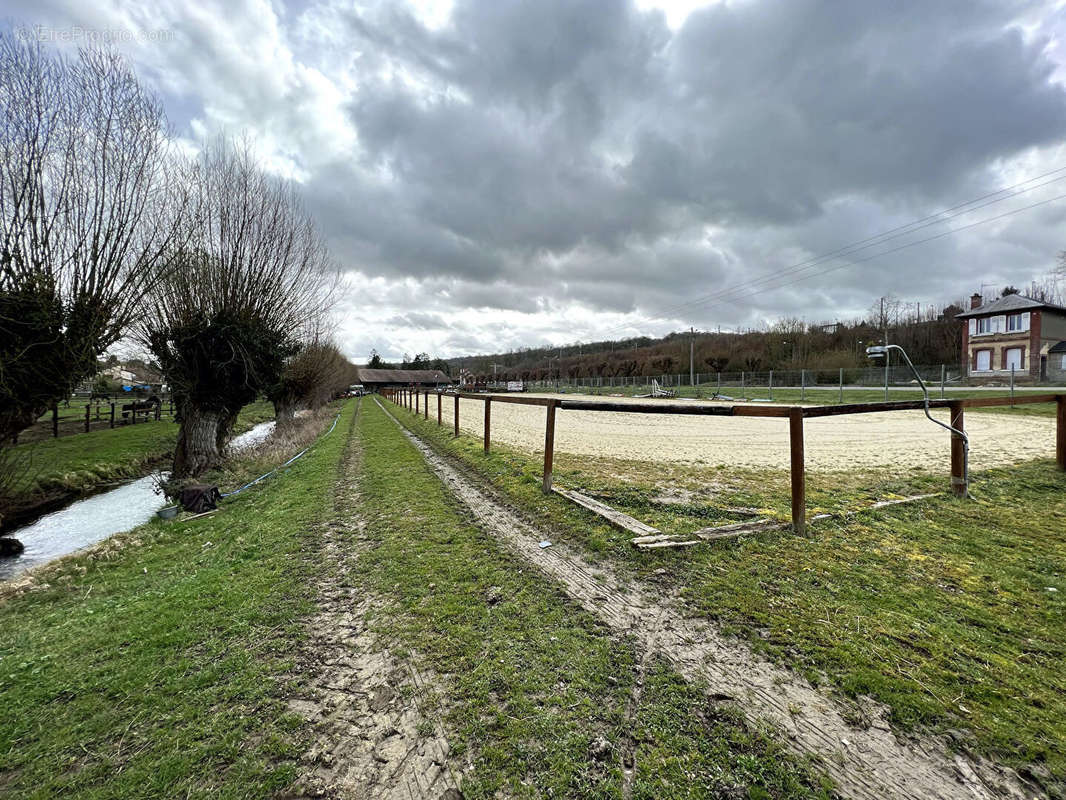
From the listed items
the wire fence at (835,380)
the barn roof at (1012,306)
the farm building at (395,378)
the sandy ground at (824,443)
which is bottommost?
the sandy ground at (824,443)

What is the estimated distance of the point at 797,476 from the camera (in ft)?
13.7

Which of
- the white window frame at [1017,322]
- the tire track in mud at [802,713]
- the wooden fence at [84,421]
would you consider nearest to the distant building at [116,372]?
the wooden fence at [84,421]

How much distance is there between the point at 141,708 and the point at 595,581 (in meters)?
2.80

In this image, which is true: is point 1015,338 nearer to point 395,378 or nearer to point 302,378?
point 302,378

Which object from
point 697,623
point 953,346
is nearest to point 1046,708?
point 697,623

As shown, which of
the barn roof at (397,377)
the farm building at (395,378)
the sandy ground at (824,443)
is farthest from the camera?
the barn roof at (397,377)

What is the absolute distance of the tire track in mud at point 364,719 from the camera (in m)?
1.74

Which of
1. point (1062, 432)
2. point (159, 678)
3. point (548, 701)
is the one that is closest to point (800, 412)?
point (548, 701)

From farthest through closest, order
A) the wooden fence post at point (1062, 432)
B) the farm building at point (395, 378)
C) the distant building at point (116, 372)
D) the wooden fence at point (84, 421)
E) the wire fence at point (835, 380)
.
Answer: the farm building at point (395, 378)
the wire fence at point (835, 380)
the wooden fence at point (84, 421)
the distant building at point (116, 372)
the wooden fence post at point (1062, 432)

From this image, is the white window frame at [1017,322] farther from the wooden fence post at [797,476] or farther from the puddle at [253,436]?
the puddle at [253,436]

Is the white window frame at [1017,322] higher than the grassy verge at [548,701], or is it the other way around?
the white window frame at [1017,322]

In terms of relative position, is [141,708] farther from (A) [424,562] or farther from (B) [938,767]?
(B) [938,767]

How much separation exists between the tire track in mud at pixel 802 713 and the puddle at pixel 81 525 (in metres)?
8.58

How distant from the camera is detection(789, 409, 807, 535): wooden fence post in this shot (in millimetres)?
4102
